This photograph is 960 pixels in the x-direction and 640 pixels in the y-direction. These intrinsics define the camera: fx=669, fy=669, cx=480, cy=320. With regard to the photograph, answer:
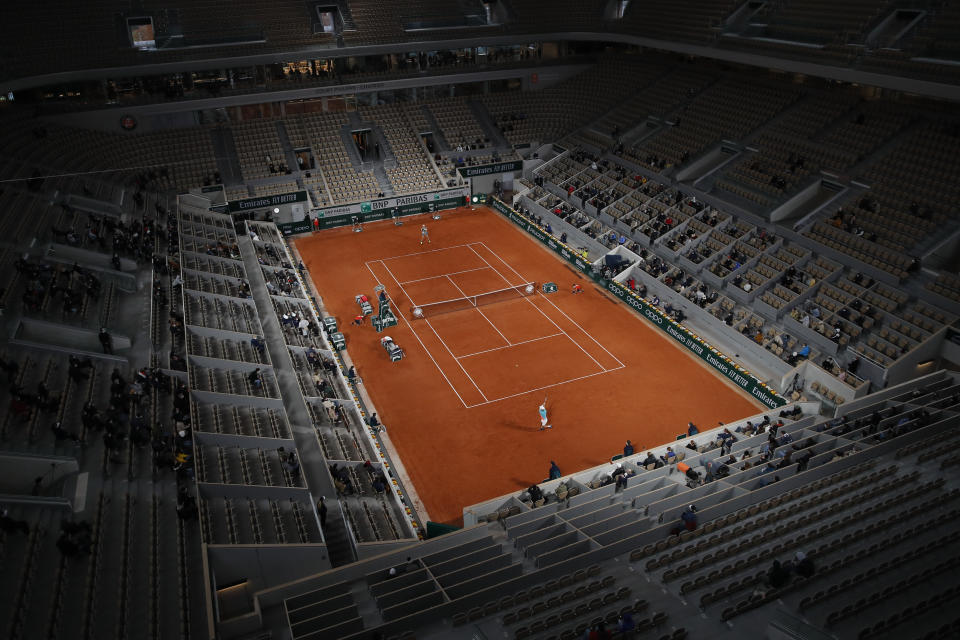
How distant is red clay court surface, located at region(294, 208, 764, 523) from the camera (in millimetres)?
22672

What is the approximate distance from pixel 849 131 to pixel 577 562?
30.2 m

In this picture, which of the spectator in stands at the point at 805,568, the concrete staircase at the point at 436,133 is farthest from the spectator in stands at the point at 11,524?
the concrete staircase at the point at 436,133

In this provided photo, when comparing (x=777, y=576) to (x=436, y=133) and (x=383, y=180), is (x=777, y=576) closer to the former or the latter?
(x=383, y=180)

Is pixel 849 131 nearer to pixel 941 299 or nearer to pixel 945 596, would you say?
pixel 941 299

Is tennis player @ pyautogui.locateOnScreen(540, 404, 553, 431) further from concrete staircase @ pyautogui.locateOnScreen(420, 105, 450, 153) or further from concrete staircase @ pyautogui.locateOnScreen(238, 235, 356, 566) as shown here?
concrete staircase @ pyautogui.locateOnScreen(420, 105, 450, 153)

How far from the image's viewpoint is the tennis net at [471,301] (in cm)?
3194

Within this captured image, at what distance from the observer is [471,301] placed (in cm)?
3303

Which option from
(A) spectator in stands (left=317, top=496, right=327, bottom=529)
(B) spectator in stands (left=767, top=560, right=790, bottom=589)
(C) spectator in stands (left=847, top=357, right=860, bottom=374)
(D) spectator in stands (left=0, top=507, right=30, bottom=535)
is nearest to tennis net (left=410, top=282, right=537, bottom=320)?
(A) spectator in stands (left=317, top=496, right=327, bottom=529)

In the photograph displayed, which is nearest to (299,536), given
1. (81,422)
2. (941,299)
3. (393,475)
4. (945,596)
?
(393,475)

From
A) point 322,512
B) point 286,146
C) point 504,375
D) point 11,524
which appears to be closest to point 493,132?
point 286,146

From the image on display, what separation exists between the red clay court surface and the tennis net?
0.85 feet

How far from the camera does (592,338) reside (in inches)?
1170

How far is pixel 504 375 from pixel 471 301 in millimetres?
6822

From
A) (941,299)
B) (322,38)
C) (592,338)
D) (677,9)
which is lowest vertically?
(941,299)
